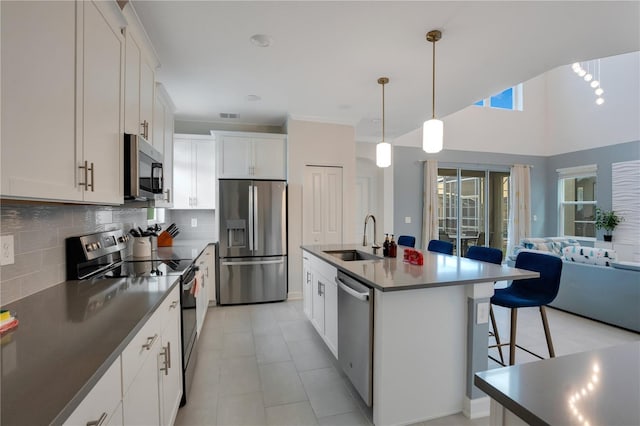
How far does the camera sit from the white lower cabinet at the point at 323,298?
251 centimetres

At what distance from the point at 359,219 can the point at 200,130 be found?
3.46 metres

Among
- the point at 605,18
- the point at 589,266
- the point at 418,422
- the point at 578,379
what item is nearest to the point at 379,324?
the point at 418,422

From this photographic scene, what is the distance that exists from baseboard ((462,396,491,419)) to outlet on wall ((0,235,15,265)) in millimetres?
2564

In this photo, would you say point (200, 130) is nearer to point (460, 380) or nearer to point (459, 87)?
point (459, 87)

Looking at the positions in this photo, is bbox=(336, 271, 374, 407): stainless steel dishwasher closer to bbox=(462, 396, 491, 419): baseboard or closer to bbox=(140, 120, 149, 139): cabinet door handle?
bbox=(462, 396, 491, 419): baseboard

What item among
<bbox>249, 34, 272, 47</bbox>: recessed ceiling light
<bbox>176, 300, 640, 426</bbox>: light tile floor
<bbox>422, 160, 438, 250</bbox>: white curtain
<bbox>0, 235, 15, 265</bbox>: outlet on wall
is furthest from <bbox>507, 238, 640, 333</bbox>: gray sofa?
<bbox>0, 235, 15, 265</bbox>: outlet on wall

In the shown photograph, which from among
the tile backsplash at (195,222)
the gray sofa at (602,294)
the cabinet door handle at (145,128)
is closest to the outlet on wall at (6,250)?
the cabinet door handle at (145,128)

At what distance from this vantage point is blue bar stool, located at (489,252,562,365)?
2.30m

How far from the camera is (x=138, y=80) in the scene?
2.14 meters

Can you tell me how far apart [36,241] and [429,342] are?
7.32 ft

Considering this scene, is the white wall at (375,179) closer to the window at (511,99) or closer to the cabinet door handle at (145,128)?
Answer: the window at (511,99)

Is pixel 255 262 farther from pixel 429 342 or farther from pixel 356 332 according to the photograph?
pixel 429 342

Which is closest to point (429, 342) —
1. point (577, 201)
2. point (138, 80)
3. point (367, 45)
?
point (367, 45)

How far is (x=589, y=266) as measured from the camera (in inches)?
140
